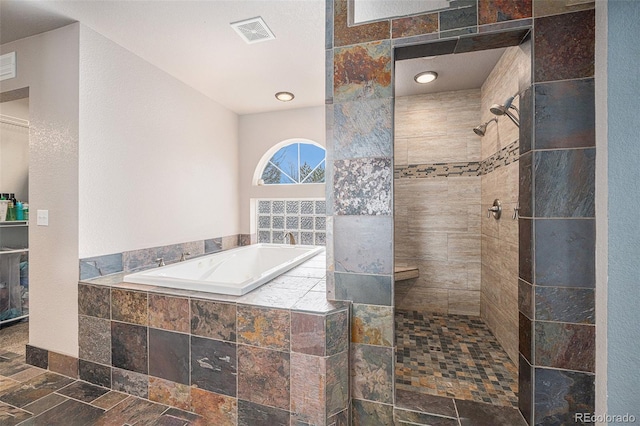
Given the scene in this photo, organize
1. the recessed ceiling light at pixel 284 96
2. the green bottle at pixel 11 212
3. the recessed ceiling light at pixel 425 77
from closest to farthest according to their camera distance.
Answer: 1. the recessed ceiling light at pixel 425 77
2. the green bottle at pixel 11 212
3. the recessed ceiling light at pixel 284 96

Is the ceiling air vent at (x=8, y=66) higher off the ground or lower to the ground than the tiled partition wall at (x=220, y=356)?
higher

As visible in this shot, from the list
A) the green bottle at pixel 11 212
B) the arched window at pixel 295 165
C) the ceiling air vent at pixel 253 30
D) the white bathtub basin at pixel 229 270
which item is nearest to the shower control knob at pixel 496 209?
the white bathtub basin at pixel 229 270

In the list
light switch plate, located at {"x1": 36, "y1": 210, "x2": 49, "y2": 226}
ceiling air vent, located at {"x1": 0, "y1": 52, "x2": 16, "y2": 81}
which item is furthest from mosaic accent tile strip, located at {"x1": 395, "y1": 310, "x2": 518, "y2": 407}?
ceiling air vent, located at {"x1": 0, "y1": 52, "x2": 16, "y2": 81}

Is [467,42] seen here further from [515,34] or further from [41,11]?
[41,11]

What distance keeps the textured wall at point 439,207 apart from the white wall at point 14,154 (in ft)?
13.3

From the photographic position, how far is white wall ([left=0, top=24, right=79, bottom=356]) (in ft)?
6.32

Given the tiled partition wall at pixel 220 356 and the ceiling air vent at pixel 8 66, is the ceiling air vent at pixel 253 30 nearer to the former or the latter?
the ceiling air vent at pixel 8 66

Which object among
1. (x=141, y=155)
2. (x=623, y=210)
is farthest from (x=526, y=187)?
(x=141, y=155)

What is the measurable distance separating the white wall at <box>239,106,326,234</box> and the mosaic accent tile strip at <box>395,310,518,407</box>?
183 centimetres

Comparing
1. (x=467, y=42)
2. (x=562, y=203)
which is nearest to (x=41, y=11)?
(x=467, y=42)

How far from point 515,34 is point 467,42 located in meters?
0.19

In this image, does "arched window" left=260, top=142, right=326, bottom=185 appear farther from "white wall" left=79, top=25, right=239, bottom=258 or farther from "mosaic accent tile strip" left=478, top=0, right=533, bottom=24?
"mosaic accent tile strip" left=478, top=0, right=533, bottom=24

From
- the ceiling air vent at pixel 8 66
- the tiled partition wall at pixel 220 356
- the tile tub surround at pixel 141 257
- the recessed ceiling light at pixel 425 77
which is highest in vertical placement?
the recessed ceiling light at pixel 425 77

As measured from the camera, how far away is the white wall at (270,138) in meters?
3.51
